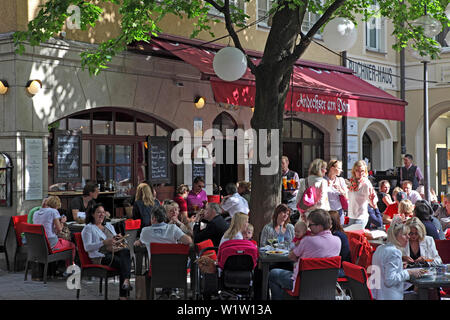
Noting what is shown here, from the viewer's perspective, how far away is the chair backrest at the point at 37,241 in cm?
930

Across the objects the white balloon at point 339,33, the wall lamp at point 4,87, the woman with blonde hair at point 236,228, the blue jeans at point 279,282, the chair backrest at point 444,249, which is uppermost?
the white balloon at point 339,33

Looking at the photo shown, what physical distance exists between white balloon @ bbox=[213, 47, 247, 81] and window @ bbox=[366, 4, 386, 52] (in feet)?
41.4

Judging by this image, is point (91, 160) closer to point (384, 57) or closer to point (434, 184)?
point (384, 57)

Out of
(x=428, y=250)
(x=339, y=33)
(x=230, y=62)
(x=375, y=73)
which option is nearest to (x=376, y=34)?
(x=375, y=73)

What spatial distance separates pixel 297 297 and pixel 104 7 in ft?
26.8

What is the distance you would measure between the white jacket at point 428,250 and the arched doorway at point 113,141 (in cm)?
713

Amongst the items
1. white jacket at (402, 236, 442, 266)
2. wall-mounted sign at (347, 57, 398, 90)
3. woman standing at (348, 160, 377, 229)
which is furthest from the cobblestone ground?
wall-mounted sign at (347, 57, 398, 90)

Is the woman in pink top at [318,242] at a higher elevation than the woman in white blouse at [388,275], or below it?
higher

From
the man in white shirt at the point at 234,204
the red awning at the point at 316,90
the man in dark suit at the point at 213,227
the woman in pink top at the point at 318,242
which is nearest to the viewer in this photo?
the woman in pink top at the point at 318,242

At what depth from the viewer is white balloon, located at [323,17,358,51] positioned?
8.88 m

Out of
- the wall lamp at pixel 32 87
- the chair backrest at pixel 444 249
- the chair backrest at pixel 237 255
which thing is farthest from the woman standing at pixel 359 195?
the wall lamp at pixel 32 87

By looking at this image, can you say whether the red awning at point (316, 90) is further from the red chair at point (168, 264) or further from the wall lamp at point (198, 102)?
the red chair at point (168, 264)

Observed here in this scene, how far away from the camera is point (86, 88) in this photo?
489 inches

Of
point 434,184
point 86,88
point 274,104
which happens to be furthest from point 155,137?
point 434,184
